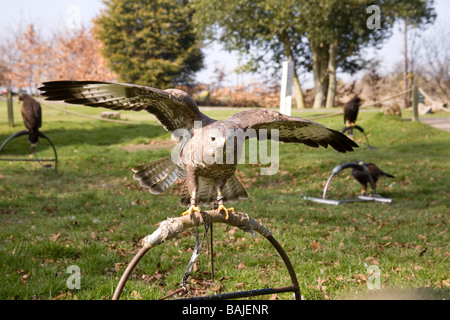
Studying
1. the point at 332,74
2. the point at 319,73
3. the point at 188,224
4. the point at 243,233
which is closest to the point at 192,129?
the point at 188,224

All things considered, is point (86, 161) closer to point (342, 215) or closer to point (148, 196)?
point (148, 196)

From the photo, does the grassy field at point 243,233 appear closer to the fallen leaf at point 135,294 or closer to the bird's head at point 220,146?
the fallen leaf at point 135,294

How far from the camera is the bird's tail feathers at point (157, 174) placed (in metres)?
2.50

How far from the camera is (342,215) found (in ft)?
17.4

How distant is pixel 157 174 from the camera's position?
8.39 feet

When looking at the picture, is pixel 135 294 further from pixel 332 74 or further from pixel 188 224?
pixel 332 74

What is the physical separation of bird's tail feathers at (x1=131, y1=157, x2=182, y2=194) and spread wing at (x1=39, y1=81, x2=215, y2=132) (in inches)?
10.3

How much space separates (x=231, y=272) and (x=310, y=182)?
4492mm

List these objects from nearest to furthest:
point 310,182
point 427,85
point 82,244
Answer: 1. point 82,244
2. point 310,182
3. point 427,85

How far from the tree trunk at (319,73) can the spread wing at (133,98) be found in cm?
1932

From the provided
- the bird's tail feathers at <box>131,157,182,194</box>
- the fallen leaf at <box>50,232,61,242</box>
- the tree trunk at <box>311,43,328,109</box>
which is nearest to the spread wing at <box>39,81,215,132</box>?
the bird's tail feathers at <box>131,157,182,194</box>

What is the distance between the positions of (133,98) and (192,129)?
1.31ft

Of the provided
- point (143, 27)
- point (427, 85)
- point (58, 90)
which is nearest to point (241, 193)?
point (58, 90)

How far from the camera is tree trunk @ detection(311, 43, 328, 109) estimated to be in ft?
68.5
